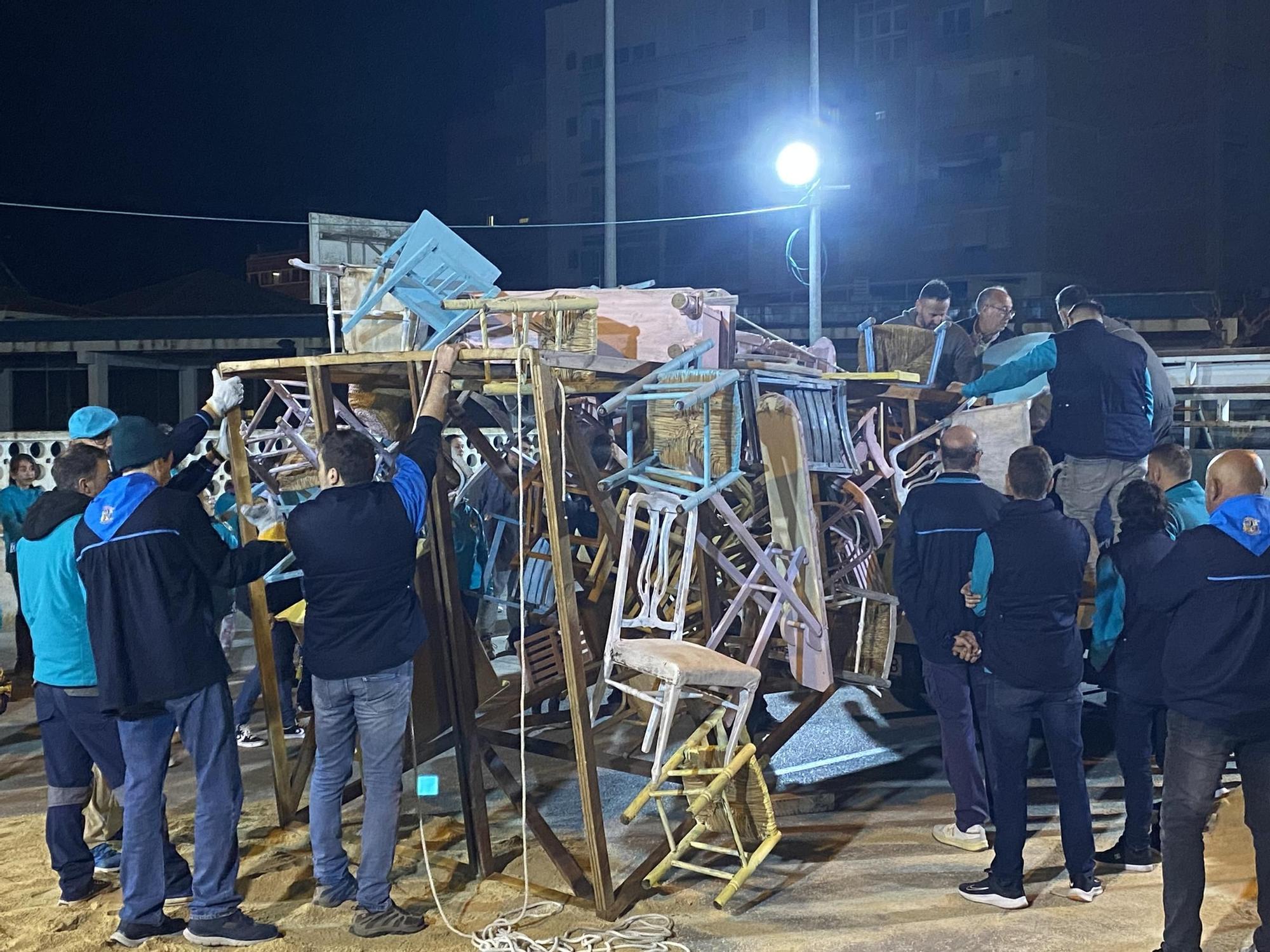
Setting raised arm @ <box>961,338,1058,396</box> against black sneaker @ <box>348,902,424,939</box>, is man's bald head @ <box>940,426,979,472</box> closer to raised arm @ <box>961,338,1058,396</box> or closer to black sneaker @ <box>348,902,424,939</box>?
raised arm @ <box>961,338,1058,396</box>

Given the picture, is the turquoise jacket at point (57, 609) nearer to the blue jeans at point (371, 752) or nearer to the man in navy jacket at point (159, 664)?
the man in navy jacket at point (159, 664)

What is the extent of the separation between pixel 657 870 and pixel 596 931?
45cm

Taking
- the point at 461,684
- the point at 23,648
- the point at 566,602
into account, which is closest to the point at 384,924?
the point at 461,684

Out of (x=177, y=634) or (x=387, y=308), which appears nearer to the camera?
(x=177, y=634)

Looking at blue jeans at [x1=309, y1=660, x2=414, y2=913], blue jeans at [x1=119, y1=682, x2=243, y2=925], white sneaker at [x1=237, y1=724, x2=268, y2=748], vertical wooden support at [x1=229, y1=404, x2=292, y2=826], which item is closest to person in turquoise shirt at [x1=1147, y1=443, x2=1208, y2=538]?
blue jeans at [x1=309, y1=660, x2=414, y2=913]

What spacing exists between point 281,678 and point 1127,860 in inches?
209

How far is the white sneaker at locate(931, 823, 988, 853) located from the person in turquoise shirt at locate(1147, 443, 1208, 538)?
180 cm

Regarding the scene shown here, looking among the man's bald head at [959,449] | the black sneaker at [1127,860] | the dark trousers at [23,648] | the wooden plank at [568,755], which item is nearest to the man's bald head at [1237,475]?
the man's bald head at [959,449]

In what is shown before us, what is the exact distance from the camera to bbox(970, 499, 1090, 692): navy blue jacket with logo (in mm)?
4789

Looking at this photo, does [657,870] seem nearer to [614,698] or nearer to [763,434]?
[763,434]

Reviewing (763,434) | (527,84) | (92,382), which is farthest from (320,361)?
(527,84)

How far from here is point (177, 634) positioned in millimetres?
4457

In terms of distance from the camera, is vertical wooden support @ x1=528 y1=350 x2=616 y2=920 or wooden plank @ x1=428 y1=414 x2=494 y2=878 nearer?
vertical wooden support @ x1=528 y1=350 x2=616 y2=920

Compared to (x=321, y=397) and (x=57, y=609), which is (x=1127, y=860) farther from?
(x=57, y=609)
